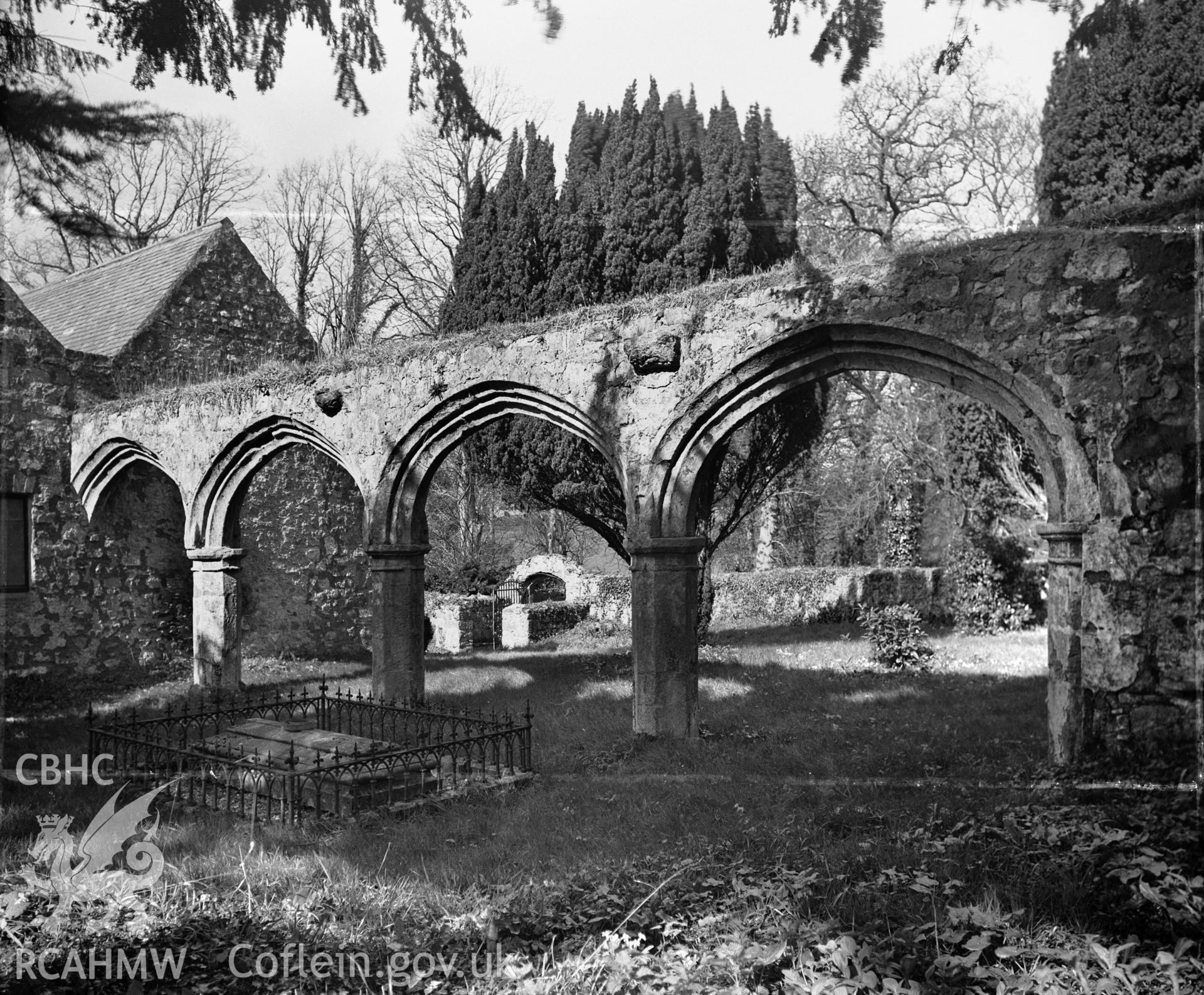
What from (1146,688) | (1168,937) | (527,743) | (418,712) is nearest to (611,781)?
(527,743)

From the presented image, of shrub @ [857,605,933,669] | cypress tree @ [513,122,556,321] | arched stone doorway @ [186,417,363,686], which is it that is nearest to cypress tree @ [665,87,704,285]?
cypress tree @ [513,122,556,321]

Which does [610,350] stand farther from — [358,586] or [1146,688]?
[358,586]

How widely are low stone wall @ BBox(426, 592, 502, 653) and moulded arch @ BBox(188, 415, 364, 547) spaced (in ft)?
22.9

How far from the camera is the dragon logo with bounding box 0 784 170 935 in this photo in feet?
11.0

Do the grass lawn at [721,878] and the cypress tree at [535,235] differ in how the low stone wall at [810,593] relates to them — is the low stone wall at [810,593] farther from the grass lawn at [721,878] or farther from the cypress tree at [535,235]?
the grass lawn at [721,878]

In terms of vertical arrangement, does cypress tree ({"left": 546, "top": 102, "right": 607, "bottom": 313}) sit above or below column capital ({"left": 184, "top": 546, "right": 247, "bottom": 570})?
above

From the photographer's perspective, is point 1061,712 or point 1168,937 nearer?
point 1168,937

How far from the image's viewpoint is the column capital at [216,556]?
36.6 feet

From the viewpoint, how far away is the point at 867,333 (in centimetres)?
700

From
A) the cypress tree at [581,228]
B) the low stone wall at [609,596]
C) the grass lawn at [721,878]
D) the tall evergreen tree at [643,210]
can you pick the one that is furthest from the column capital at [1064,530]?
the low stone wall at [609,596]

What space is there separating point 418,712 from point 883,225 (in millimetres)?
9653

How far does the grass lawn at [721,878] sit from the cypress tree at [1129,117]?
227 inches

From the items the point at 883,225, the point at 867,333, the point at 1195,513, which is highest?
the point at 883,225

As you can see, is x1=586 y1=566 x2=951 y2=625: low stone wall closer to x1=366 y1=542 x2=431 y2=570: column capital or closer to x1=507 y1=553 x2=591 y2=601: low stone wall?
x1=507 y1=553 x2=591 y2=601: low stone wall
